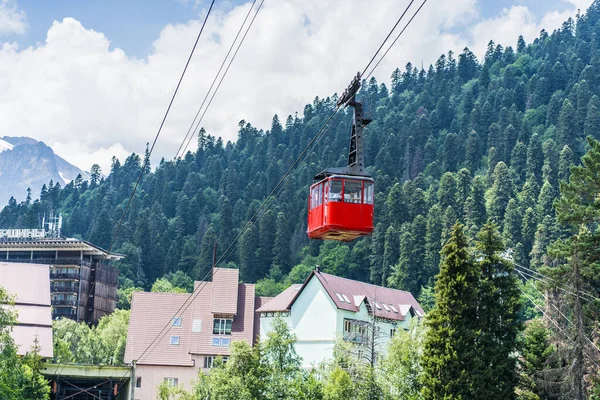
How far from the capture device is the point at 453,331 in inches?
2299

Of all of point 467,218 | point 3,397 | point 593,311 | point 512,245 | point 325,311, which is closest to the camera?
point 3,397

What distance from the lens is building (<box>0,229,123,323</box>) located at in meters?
151

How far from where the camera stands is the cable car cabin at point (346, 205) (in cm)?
3509

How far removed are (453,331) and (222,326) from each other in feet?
153

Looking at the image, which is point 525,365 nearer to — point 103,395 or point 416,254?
point 103,395

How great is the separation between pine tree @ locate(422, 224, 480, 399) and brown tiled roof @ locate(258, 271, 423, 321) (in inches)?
1228

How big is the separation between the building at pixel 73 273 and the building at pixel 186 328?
165ft

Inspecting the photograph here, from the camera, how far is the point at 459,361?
190 ft

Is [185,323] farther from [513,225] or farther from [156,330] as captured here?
[513,225]

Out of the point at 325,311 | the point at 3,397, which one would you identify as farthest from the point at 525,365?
the point at 325,311

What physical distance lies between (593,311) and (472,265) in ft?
30.2

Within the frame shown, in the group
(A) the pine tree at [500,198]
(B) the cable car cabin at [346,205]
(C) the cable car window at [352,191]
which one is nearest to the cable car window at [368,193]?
(B) the cable car cabin at [346,205]

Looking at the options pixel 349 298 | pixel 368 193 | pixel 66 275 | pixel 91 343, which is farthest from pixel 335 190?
pixel 66 275

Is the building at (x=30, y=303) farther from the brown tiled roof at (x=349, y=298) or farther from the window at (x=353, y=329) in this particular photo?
the window at (x=353, y=329)
